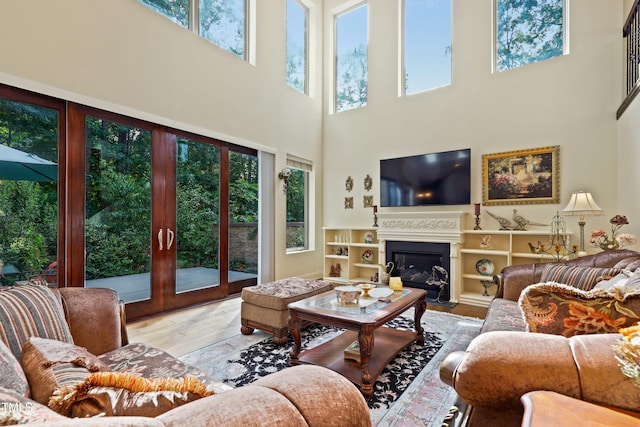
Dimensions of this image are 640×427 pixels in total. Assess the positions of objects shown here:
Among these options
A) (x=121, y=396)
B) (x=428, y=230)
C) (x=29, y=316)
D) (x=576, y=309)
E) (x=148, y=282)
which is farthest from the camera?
(x=428, y=230)

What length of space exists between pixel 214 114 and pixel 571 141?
4.54 metres

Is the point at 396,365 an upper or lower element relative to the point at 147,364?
lower

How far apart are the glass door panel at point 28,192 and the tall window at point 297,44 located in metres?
3.60

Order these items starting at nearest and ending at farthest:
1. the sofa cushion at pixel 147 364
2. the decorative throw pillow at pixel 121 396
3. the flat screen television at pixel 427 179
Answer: the decorative throw pillow at pixel 121 396, the sofa cushion at pixel 147 364, the flat screen television at pixel 427 179

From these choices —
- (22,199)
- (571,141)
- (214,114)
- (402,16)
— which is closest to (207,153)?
(214,114)

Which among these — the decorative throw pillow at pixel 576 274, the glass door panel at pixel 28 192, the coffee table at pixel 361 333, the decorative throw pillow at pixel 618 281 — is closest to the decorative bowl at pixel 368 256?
the coffee table at pixel 361 333

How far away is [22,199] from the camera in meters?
2.71

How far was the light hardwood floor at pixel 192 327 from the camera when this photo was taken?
9.27 ft

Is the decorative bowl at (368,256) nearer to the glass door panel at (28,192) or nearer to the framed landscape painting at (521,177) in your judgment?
the framed landscape painting at (521,177)

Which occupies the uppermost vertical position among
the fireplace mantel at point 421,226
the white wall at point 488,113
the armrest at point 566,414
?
the white wall at point 488,113

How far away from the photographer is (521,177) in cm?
417

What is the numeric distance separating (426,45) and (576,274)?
416 cm

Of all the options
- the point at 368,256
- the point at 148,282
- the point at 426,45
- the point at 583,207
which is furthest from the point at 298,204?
the point at 583,207

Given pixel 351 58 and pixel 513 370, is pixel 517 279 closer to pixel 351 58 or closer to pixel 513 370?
pixel 513 370
